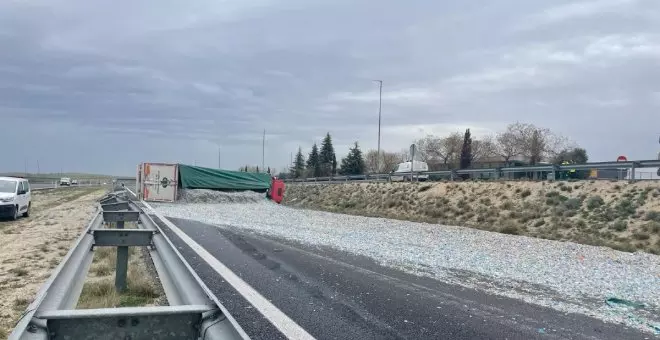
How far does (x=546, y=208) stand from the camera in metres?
20.9

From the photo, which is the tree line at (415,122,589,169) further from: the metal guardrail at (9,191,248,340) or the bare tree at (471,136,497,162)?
the metal guardrail at (9,191,248,340)

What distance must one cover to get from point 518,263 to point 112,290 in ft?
29.5

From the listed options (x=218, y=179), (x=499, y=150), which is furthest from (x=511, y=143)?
(x=218, y=179)

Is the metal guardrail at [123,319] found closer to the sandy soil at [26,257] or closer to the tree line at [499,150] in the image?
the sandy soil at [26,257]

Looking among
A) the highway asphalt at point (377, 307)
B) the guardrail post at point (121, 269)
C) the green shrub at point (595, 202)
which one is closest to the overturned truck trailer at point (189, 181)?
the highway asphalt at point (377, 307)

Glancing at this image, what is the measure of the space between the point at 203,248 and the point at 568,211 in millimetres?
A: 13776

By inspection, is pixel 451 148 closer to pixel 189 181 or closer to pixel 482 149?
pixel 482 149

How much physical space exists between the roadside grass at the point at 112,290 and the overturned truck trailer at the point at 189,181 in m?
24.6

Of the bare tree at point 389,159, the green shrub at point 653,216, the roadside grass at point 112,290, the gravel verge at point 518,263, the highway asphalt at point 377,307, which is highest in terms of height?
the bare tree at point 389,159

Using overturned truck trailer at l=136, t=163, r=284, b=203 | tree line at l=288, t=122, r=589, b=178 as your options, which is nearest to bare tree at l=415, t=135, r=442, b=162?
tree line at l=288, t=122, r=589, b=178

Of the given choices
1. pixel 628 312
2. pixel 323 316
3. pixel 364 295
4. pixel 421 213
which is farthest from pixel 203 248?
pixel 421 213

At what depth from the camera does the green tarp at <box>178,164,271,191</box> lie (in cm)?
3506

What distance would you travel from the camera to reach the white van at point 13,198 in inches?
818

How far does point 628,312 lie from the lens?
770cm
